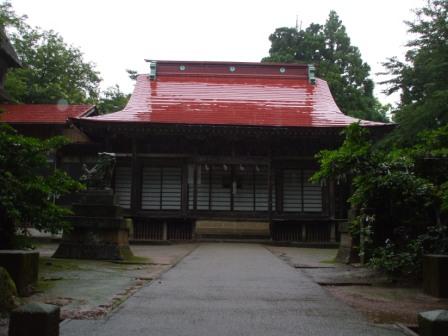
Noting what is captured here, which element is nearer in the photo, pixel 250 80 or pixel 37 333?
pixel 37 333

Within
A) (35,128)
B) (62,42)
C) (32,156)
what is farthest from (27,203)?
(62,42)

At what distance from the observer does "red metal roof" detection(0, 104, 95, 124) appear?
64.8 ft

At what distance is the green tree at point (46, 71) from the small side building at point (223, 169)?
11.0 m

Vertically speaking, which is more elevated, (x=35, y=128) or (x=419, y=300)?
(x=35, y=128)

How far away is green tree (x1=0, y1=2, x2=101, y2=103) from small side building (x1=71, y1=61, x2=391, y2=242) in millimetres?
11034

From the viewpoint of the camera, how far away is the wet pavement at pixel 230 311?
4152 mm

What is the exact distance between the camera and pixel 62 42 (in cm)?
3138

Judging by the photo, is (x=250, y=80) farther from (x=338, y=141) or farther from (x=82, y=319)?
(x=82, y=319)

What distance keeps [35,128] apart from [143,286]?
15.8m

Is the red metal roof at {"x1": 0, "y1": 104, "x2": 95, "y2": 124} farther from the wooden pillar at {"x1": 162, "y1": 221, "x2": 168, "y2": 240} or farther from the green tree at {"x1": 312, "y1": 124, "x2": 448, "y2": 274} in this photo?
the green tree at {"x1": 312, "y1": 124, "x2": 448, "y2": 274}

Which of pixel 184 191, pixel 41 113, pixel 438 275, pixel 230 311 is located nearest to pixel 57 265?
pixel 230 311

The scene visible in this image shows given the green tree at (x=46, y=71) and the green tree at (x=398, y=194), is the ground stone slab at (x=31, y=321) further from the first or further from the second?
the green tree at (x=46, y=71)

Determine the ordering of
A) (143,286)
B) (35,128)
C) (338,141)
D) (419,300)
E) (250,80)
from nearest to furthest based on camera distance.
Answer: (419,300) < (143,286) < (338,141) < (35,128) < (250,80)

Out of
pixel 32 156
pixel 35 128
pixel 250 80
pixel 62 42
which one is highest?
pixel 62 42
